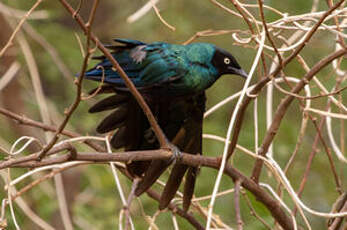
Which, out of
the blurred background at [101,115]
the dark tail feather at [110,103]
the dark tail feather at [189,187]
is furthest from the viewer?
the blurred background at [101,115]

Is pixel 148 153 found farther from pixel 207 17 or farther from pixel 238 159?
pixel 207 17

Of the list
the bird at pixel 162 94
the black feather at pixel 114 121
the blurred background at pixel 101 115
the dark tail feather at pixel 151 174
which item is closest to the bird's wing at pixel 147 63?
the bird at pixel 162 94

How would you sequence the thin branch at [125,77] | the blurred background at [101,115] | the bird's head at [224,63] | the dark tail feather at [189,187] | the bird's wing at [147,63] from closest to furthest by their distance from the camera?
the thin branch at [125,77] < the dark tail feather at [189,187] < the bird's wing at [147,63] < the bird's head at [224,63] < the blurred background at [101,115]

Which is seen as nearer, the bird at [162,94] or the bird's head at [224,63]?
the bird at [162,94]

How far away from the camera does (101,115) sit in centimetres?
597

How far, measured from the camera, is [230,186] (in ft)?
14.4

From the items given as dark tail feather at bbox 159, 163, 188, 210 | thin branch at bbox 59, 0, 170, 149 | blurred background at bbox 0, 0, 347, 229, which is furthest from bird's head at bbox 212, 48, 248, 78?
thin branch at bbox 59, 0, 170, 149

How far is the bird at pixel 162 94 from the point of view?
3.29 meters

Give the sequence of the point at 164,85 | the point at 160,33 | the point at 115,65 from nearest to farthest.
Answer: the point at 115,65, the point at 164,85, the point at 160,33

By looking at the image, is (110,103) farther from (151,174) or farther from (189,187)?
(189,187)

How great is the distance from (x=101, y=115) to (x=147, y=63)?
8.55ft

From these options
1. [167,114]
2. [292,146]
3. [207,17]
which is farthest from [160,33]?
[167,114]

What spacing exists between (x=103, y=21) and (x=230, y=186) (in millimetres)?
3188

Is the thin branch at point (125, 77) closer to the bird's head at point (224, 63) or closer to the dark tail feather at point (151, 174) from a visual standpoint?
the dark tail feather at point (151, 174)
